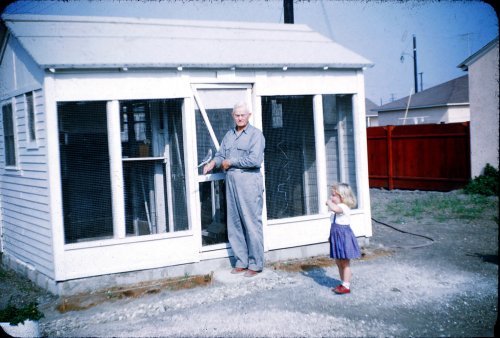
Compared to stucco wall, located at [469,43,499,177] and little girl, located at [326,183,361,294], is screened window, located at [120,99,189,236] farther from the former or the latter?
stucco wall, located at [469,43,499,177]

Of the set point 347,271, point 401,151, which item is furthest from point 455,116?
point 347,271

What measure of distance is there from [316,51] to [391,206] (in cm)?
585

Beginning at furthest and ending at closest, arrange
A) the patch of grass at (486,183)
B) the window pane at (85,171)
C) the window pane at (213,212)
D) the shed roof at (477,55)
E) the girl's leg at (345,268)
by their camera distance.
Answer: the shed roof at (477,55)
the patch of grass at (486,183)
the window pane at (213,212)
the window pane at (85,171)
the girl's leg at (345,268)

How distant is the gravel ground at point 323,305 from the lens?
455 centimetres

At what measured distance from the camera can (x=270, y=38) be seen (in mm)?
7805

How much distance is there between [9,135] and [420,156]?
1149 centimetres

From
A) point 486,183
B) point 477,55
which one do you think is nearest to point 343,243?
point 486,183

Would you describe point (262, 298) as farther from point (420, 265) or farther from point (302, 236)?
point (420, 265)

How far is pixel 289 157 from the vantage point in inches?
277

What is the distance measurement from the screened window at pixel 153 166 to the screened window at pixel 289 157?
128 cm

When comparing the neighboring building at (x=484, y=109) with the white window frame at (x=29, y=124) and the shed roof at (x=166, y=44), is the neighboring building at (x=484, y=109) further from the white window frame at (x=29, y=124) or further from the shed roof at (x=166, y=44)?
the white window frame at (x=29, y=124)

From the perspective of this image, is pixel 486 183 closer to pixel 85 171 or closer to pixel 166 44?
pixel 166 44

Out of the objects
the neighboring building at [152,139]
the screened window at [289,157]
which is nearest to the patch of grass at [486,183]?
the neighboring building at [152,139]

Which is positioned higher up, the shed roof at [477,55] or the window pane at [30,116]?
the shed roof at [477,55]
